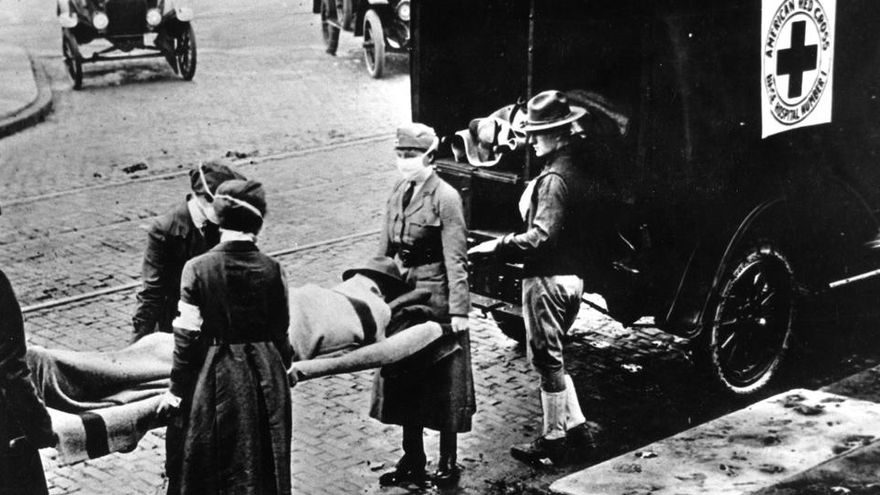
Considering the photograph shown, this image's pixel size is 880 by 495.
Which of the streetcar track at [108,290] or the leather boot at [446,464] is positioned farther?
the streetcar track at [108,290]

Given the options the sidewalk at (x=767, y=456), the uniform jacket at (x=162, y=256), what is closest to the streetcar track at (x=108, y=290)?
the uniform jacket at (x=162, y=256)

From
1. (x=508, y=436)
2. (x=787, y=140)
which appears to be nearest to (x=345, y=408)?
(x=508, y=436)

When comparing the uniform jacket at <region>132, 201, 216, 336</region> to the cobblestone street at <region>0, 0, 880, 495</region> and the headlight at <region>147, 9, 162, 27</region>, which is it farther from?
the headlight at <region>147, 9, 162, 27</region>

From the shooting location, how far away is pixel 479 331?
884 centimetres

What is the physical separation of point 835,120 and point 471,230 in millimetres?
2439

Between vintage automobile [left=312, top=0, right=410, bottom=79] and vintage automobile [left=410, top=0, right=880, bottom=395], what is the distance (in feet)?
31.8

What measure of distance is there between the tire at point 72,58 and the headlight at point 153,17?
43.7 inches

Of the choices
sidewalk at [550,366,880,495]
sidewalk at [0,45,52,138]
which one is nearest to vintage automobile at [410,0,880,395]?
sidewalk at [550,366,880,495]

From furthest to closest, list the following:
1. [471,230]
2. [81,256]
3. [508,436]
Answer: [81,256], [471,230], [508,436]

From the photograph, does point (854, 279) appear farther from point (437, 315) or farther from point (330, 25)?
point (330, 25)

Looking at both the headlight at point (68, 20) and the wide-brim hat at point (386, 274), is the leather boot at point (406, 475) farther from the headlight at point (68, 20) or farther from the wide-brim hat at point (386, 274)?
the headlight at point (68, 20)

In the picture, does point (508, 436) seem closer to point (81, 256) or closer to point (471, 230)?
point (471, 230)

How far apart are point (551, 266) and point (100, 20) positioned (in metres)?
12.4

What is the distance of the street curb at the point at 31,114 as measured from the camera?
15.2 metres
